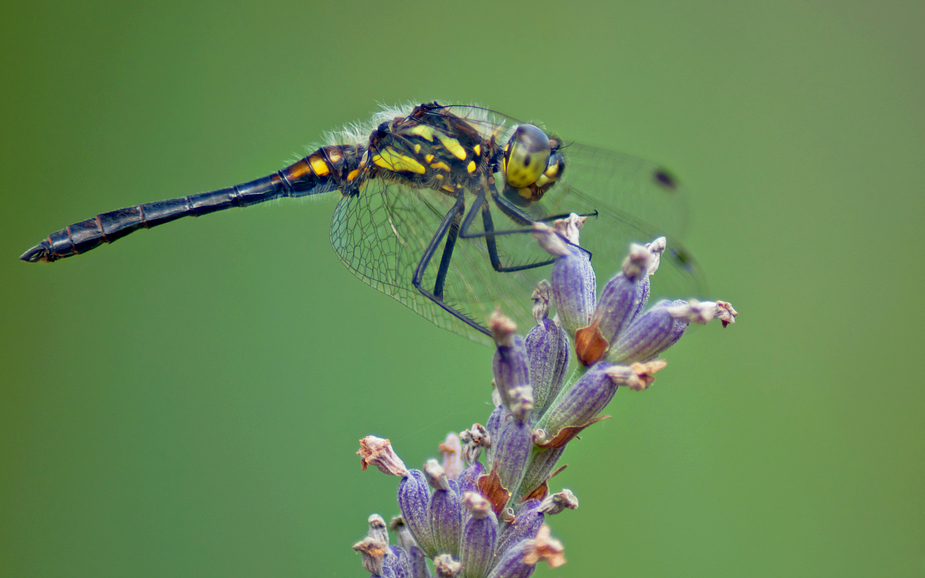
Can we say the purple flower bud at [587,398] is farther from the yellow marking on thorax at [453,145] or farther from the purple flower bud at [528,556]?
the yellow marking on thorax at [453,145]

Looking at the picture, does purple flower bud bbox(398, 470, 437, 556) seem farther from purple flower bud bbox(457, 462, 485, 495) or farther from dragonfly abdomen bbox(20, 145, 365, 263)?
dragonfly abdomen bbox(20, 145, 365, 263)

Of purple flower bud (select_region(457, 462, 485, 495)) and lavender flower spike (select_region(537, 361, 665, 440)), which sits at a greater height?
lavender flower spike (select_region(537, 361, 665, 440))

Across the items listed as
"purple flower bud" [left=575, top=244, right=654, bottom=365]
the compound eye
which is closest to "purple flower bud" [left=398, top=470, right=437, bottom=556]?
"purple flower bud" [left=575, top=244, right=654, bottom=365]

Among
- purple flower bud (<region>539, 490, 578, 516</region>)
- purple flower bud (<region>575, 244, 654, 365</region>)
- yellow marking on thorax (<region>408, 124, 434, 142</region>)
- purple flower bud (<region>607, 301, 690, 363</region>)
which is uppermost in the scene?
yellow marking on thorax (<region>408, 124, 434, 142</region>)

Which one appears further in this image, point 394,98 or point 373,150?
point 394,98

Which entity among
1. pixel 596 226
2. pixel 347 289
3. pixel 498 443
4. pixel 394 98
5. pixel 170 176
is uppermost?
pixel 394 98

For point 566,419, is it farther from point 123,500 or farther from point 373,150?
point 123,500

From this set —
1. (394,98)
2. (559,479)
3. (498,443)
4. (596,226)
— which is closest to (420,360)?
(559,479)

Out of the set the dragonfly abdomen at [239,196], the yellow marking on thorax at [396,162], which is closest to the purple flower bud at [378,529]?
the yellow marking on thorax at [396,162]
